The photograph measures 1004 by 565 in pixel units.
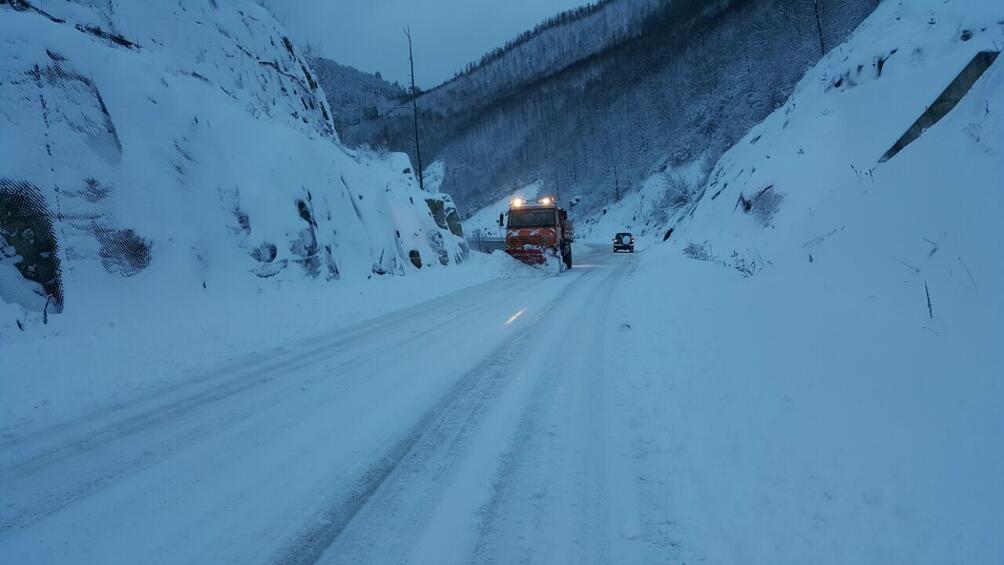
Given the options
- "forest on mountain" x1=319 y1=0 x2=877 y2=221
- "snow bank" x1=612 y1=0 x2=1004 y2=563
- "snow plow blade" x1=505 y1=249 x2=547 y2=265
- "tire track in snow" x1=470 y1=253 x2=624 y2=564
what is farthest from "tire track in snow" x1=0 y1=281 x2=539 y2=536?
"forest on mountain" x1=319 y1=0 x2=877 y2=221

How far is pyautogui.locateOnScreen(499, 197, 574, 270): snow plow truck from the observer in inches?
861

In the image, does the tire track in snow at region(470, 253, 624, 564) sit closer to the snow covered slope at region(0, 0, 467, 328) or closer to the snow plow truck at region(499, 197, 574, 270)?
the snow covered slope at region(0, 0, 467, 328)

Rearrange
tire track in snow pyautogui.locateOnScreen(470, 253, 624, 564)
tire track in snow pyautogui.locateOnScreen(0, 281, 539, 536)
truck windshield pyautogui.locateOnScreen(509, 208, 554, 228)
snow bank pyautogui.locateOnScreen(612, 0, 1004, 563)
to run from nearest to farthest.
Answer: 1. snow bank pyautogui.locateOnScreen(612, 0, 1004, 563)
2. tire track in snow pyautogui.locateOnScreen(470, 253, 624, 564)
3. tire track in snow pyautogui.locateOnScreen(0, 281, 539, 536)
4. truck windshield pyautogui.locateOnScreen(509, 208, 554, 228)

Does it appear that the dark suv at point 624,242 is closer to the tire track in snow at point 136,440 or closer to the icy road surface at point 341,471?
the icy road surface at point 341,471

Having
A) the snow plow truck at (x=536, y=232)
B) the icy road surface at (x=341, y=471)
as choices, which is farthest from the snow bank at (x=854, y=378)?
the snow plow truck at (x=536, y=232)

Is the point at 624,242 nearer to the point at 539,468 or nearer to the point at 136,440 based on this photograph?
the point at 539,468

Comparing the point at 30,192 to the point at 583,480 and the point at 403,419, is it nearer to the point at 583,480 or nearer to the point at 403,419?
the point at 403,419

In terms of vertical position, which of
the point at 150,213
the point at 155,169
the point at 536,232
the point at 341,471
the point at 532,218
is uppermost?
the point at 155,169

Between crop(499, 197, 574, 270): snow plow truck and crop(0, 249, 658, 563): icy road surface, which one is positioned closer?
crop(0, 249, 658, 563): icy road surface

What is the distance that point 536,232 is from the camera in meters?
22.1

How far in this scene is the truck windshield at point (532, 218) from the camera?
2256 cm

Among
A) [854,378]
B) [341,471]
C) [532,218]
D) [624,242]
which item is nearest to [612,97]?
[624,242]

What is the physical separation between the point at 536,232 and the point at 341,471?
63.2ft

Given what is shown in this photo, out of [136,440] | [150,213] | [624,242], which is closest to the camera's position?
[136,440]
